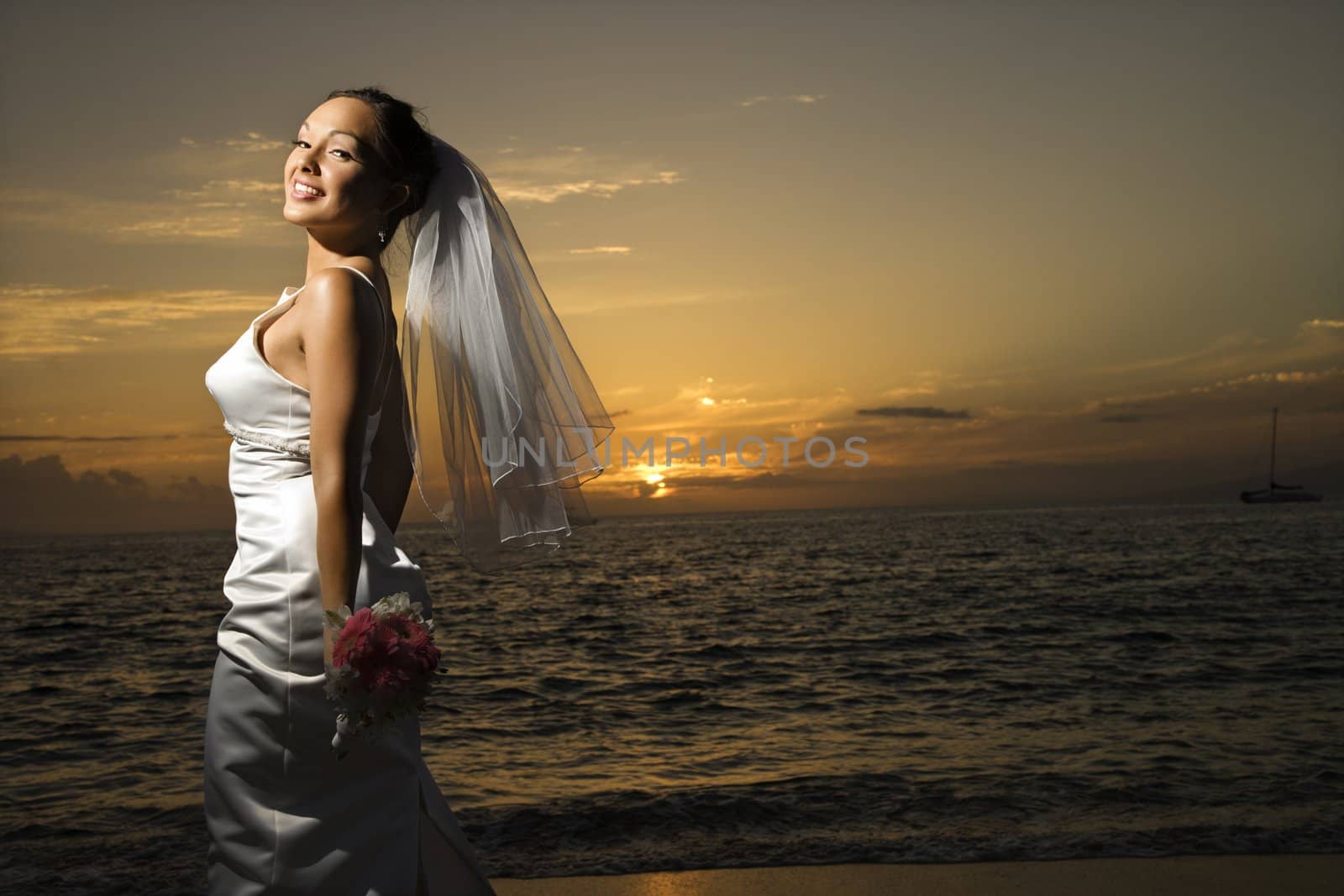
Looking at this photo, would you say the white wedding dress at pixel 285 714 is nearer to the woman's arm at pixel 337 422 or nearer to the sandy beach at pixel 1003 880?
the woman's arm at pixel 337 422

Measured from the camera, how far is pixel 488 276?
2324 millimetres

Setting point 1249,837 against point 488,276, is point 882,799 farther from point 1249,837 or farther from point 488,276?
point 488,276

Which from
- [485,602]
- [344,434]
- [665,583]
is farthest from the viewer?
[665,583]

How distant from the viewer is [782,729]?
8.98 m

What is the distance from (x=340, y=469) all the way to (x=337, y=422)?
3.4 inches

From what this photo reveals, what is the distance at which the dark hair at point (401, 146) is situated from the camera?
2188mm

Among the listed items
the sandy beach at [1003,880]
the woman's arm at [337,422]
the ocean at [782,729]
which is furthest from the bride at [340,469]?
the sandy beach at [1003,880]

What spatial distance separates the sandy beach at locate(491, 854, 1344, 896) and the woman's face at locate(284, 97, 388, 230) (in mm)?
3135

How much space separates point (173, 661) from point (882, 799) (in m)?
10.9

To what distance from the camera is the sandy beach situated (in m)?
4.07

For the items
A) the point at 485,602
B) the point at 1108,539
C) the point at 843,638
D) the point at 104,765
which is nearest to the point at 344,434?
the point at 104,765

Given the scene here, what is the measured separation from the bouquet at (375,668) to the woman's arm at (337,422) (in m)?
0.05

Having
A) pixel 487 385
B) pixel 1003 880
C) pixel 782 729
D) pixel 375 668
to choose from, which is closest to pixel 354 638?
pixel 375 668

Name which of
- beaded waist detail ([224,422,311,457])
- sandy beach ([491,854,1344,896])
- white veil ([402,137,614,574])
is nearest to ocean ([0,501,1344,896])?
sandy beach ([491,854,1344,896])
